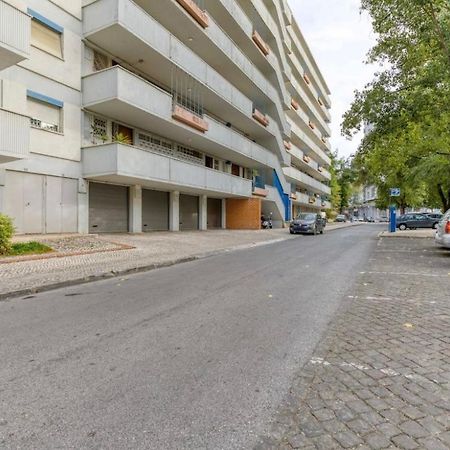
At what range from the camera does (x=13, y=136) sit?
1177cm

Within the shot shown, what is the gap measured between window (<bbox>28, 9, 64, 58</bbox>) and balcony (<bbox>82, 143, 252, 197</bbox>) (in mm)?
4206

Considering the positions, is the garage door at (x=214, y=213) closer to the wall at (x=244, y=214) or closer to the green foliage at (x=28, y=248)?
the wall at (x=244, y=214)

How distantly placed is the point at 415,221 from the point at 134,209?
30.6 m

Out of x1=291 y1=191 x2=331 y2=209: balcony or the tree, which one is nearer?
the tree

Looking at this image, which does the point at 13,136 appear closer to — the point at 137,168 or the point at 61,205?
the point at 61,205

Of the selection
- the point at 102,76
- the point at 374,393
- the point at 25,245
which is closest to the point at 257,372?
the point at 374,393

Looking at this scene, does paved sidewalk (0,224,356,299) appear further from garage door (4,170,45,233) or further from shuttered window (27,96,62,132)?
shuttered window (27,96,62,132)

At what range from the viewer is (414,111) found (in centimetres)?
1706

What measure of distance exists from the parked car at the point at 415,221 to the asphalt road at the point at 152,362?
34806 millimetres

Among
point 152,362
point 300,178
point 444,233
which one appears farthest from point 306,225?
point 152,362

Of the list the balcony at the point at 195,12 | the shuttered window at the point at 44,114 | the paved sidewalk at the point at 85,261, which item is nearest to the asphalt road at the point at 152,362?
the paved sidewalk at the point at 85,261

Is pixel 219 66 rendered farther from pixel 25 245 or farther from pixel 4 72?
pixel 25 245

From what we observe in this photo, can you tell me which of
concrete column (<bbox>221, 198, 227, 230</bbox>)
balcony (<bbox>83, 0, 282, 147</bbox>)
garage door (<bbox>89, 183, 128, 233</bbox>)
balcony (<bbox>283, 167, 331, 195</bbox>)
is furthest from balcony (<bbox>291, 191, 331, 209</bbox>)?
garage door (<bbox>89, 183, 128, 233</bbox>)

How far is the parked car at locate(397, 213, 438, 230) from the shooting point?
36594 mm
